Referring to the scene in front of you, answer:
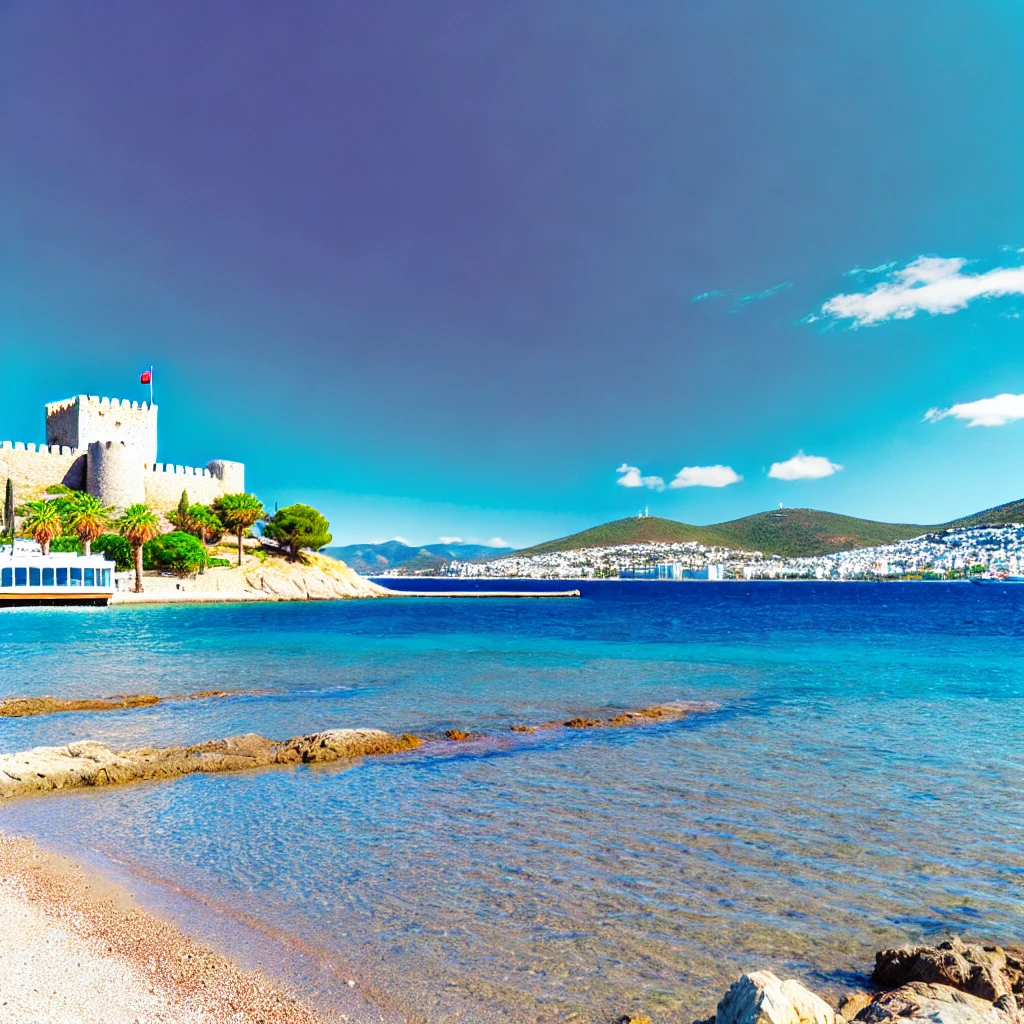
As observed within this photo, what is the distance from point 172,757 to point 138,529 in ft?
175

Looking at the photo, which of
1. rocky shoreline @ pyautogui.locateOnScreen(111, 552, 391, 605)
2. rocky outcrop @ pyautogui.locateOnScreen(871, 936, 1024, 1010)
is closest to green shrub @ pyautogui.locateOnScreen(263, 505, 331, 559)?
rocky shoreline @ pyautogui.locateOnScreen(111, 552, 391, 605)

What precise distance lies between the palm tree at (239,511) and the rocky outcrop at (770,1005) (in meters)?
71.6

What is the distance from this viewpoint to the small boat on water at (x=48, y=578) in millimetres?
51844

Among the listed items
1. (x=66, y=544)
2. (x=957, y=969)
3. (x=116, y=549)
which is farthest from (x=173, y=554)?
A: (x=957, y=969)

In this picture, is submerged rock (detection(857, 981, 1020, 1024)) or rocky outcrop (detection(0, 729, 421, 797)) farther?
rocky outcrop (detection(0, 729, 421, 797))

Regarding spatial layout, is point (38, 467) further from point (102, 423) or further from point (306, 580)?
point (306, 580)

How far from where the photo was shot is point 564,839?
8.41 meters

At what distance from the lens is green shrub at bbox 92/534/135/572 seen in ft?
209

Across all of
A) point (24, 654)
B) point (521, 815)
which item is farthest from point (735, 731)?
point (24, 654)

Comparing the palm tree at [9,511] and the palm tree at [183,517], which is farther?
the palm tree at [183,517]

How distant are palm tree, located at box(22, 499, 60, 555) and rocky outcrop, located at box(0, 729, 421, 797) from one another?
52431 millimetres

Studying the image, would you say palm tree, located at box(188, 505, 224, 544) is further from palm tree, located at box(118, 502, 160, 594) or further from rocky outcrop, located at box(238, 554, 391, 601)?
palm tree, located at box(118, 502, 160, 594)

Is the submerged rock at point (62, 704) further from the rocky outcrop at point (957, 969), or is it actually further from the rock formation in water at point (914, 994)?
the rocky outcrop at point (957, 969)

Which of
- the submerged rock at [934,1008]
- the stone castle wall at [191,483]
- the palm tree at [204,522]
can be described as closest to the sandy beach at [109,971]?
the submerged rock at [934,1008]
